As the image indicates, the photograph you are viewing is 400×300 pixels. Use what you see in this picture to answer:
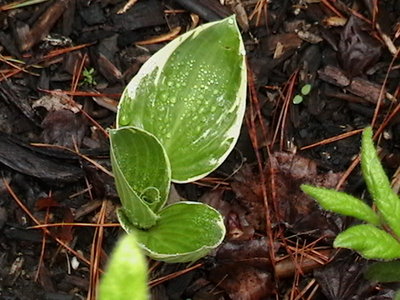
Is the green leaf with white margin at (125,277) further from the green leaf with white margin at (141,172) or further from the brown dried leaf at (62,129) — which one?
the brown dried leaf at (62,129)

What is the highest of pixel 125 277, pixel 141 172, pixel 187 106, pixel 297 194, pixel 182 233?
pixel 125 277

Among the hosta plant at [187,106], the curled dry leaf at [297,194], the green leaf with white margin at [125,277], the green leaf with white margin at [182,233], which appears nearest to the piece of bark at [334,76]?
the curled dry leaf at [297,194]

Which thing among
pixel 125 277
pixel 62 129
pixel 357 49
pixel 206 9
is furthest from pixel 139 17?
pixel 125 277

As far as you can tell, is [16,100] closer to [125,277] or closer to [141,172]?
[141,172]

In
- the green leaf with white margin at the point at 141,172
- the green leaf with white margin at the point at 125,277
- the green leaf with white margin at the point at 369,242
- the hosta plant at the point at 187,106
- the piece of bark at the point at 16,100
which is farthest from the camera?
the piece of bark at the point at 16,100

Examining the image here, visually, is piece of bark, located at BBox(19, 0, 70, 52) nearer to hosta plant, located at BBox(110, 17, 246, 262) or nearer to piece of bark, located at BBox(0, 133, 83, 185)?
piece of bark, located at BBox(0, 133, 83, 185)

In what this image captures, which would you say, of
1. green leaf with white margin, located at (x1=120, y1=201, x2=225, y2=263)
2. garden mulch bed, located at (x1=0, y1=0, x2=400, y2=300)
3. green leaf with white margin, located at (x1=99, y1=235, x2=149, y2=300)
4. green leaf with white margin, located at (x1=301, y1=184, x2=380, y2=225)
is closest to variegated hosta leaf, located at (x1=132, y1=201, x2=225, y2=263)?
green leaf with white margin, located at (x1=120, y1=201, x2=225, y2=263)
